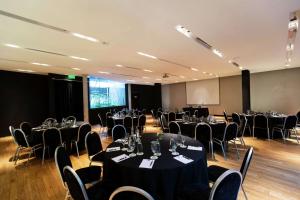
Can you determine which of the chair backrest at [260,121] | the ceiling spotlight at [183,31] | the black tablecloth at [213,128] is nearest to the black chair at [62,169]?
the ceiling spotlight at [183,31]

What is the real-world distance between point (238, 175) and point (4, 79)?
1028 centimetres

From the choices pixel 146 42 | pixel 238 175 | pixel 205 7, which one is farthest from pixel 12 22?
pixel 238 175

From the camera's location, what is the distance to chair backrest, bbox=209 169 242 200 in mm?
1558

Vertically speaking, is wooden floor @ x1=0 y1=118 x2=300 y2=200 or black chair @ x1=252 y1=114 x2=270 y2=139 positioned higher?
black chair @ x1=252 y1=114 x2=270 y2=139

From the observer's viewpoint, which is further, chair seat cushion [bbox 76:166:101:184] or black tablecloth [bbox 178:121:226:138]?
black tablecloth [bbox 178:121:226:138]

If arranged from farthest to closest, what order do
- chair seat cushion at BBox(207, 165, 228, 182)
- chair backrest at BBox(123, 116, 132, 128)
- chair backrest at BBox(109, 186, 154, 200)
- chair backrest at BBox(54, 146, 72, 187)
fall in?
chair backrest at BBox(123, 116, 132, 128) < chair seat cushion at BBox(207, 165, 228, 182) < chair backrest at BBox(54, 146, 72, 187) < chair backrest at BBox(109, 186, 154, 200)

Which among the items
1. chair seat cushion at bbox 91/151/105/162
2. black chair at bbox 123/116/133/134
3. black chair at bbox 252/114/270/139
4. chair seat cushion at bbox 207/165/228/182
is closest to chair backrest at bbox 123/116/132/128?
black chair at bbox 123/116/133/134

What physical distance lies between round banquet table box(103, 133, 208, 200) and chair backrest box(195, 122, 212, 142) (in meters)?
2.18

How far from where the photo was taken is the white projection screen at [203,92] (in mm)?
13705

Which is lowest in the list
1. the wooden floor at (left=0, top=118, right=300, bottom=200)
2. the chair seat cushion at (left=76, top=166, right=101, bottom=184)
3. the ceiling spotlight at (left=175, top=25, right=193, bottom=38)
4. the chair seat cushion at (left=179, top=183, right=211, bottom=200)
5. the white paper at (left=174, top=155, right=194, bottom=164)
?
the wooden floor at (left=0, top=118, right=300, bottom=200)

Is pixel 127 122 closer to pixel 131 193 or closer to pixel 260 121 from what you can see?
→ pixel 260 121

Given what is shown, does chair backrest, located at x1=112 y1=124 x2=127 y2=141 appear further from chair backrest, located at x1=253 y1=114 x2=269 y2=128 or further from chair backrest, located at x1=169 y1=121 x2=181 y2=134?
chair backrest, located at x1=253 y1=114 x2=269 y2=128

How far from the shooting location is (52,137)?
14.6 feet

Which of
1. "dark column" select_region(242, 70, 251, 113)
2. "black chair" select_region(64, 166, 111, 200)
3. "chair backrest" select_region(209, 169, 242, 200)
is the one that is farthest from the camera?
"dark column" select_region(242, 70, 251, 113)
